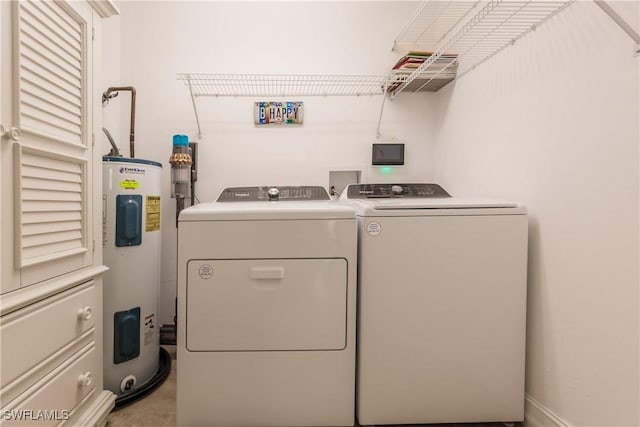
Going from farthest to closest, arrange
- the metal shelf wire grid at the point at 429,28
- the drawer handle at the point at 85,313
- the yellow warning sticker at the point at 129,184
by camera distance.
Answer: the metal shelf wire grid at the point at 429,28 → the yellow warning sticker at the point at 129,184 → the drawer handle at the point at 85,313

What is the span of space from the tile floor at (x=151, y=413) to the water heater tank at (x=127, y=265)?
0.27 feet

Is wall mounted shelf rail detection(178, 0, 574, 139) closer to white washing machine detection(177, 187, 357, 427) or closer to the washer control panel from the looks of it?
the washer control panel

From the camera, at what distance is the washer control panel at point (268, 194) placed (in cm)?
177

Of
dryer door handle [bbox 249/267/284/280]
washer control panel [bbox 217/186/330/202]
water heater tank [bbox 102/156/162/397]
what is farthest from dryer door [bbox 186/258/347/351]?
washer control panel [bbox 217/186/330/202]

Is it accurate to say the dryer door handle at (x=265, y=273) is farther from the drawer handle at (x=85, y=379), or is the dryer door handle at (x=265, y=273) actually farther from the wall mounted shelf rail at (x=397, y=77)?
the wall mounted shelf rail at (x=397, y=77)

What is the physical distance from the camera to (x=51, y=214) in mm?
1016

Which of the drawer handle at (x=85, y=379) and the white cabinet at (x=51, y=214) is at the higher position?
the white cabinet at (x=51, y=214)

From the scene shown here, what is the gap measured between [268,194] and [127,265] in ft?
2.55

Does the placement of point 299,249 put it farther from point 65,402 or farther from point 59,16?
point 59,16

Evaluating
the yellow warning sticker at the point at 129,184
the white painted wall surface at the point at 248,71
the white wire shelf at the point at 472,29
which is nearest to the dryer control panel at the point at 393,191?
the white painted wall surface at the point at 248,71

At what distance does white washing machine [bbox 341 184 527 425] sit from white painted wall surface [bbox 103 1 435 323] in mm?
970

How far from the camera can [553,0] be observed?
113 centimetres

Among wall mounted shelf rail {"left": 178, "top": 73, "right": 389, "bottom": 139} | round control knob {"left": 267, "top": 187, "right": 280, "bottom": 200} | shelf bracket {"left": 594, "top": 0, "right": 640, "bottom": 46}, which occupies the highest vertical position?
wall mounted shelf rail {"left": 178, "top": 73, "right": 389, "bottom": 139}

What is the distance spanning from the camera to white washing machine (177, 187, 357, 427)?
117cm
